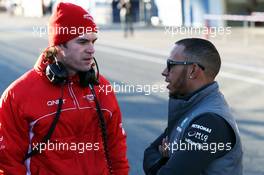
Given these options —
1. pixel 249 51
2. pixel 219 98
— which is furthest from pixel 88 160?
pixel 249 51

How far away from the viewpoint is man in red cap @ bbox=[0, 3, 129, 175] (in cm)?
309

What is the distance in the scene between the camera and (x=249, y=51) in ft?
62.5

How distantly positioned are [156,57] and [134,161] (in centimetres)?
1097

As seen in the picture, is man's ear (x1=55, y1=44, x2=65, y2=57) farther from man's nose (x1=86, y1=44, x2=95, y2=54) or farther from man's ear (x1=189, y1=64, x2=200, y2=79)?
man's ear (x1=189, y1=64, x2=200, y2=79)

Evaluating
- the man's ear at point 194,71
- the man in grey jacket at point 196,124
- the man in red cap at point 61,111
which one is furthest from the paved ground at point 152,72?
the man's ear at point 194,71

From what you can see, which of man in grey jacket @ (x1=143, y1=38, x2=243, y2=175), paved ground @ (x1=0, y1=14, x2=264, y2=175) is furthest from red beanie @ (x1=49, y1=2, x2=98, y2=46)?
paved ground @ (x1=0, y1=14, x2=264, y2=175)

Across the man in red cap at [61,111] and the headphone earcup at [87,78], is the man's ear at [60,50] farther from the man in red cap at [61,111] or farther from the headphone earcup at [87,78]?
the headphone earcup at [87,78]

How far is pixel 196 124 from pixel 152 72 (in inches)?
464

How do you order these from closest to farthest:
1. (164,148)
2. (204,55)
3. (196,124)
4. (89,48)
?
(196,124) → (204,55) → (164,148) → (89,48)

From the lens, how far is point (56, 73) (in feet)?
10.2

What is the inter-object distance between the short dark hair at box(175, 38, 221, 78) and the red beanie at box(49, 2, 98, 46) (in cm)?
63

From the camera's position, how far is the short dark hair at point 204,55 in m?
2.85

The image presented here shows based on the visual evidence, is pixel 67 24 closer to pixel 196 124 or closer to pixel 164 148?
pixel 164 148

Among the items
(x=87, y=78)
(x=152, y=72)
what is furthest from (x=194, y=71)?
(x=152, y=72)
